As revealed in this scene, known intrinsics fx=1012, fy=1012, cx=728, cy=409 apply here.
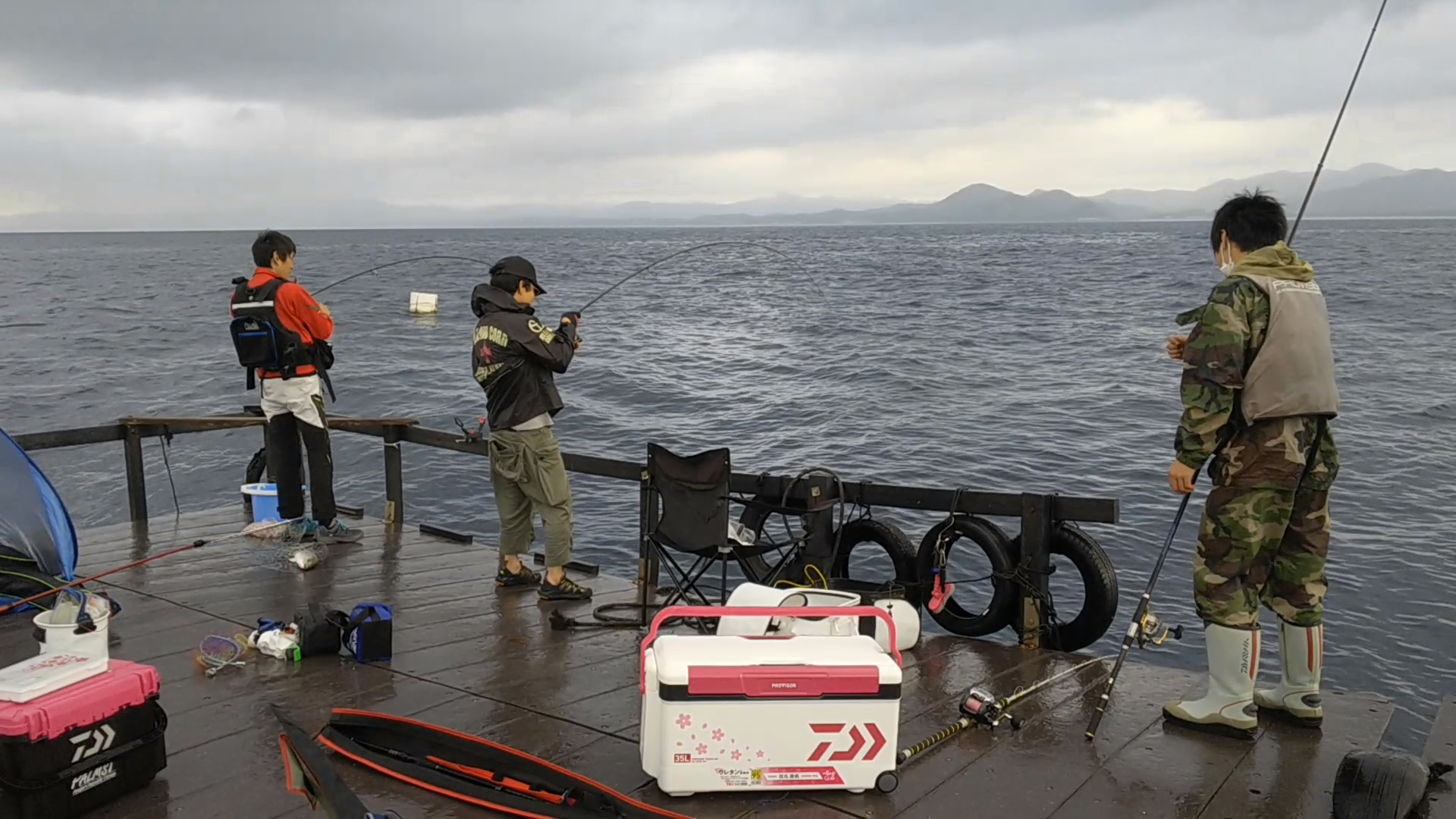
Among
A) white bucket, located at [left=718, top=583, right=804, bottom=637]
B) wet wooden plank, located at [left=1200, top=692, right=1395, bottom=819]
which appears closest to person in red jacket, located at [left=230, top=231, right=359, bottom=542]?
white bucket, located at [left=718, top=583, right=804, bottom=637]

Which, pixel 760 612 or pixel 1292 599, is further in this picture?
pixel 1292 599

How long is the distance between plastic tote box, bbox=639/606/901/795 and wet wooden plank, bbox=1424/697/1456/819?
6.08 ft

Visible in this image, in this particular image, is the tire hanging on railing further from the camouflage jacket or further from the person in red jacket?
the person in red jacket

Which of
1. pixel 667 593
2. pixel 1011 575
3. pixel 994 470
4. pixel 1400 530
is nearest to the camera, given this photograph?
pixel 1011 575

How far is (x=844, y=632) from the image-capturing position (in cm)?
402

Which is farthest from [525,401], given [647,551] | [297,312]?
[297,312]

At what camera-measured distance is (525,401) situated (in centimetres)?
570

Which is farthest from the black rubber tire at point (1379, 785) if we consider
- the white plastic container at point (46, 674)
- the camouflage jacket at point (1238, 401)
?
the white plastic container at point (46, 674)

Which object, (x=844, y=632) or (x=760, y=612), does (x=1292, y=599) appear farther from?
(x=760, y=612)

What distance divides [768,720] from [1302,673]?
229cm

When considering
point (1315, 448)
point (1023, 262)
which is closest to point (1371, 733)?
point (1315, 448)

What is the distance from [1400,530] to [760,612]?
10.1 meters

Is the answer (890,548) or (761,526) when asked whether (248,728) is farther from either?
(890,548)

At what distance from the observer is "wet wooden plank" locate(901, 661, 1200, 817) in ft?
11.6
